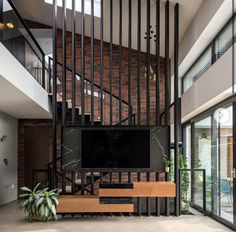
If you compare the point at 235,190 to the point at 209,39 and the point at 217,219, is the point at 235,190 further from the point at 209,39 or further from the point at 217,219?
the point at 209,39

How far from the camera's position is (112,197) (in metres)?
8.43

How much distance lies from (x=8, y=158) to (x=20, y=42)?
454cm

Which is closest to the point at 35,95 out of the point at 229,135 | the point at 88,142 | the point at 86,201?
the point at 88,142

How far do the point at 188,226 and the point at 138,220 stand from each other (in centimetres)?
112

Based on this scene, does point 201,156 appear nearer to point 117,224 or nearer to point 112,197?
point 112,197

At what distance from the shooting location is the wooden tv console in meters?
8.24

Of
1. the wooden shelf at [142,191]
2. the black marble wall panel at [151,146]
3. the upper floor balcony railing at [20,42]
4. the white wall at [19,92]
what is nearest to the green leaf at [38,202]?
the black marble wall panel at [151,146]

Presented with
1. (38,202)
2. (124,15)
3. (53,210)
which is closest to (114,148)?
(53,210)

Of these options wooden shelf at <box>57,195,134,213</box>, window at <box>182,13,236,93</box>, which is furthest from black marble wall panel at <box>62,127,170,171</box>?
window at <box>182,13,236,93</box>

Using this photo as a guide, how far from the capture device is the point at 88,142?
8.70m

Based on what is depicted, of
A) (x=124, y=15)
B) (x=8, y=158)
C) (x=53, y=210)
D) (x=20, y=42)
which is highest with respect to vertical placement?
(x=124, y=15)

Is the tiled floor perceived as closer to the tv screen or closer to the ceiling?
the tv screen

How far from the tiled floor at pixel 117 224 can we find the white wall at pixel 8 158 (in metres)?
2.61

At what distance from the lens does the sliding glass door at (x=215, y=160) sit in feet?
24.5
